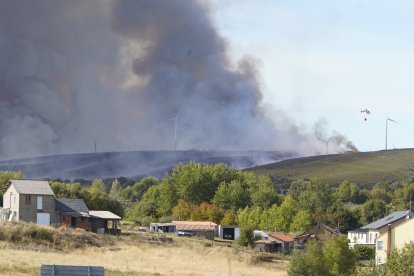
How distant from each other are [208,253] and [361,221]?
65730 millimetres

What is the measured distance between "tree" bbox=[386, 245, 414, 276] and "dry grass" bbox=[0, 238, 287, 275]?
1335 cm

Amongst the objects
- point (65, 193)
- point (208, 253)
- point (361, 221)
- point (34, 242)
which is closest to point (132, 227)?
point (65, 193)

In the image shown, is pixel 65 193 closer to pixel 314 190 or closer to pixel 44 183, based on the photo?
pixel 44 183

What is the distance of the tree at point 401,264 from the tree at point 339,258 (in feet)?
62.7

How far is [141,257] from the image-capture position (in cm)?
7331

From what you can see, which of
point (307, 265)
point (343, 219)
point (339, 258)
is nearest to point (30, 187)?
point (339, 258)

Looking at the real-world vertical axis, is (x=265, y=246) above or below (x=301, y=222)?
below

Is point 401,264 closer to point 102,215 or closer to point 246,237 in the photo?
point 246,237

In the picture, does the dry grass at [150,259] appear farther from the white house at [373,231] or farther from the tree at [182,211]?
the tree at [182,211]

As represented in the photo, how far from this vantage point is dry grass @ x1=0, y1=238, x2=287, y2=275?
188 feet

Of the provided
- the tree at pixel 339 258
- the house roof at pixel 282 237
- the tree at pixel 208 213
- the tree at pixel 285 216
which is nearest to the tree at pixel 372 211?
the tree at pixel 285 216

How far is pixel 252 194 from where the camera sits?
152625 millimetres

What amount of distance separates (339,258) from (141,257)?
1439cm

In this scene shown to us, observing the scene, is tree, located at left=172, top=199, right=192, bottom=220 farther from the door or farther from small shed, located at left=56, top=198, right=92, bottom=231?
the door
